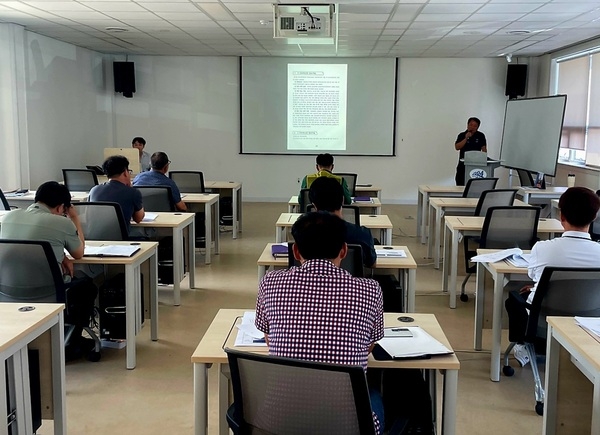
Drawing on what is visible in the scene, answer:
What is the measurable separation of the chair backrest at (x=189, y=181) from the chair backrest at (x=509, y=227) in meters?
3.88

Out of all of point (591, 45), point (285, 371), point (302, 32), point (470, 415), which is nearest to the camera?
point (285, 371)

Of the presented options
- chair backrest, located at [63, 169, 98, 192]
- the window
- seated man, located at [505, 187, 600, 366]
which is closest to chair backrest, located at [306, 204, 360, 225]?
seated man, located at [505, 187, 600, 366]

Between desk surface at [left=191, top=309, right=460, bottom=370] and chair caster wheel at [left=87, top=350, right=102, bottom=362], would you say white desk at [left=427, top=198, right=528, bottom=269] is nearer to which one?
chair caster wheel at [left=87, top=350, right=102, bottom=362]

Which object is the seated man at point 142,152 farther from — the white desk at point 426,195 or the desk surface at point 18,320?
the desk surface at point 18,320

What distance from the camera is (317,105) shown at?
1186 centimetres

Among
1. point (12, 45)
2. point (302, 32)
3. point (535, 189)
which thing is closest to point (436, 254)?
point (535, 189)

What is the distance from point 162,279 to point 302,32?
308 centimetres

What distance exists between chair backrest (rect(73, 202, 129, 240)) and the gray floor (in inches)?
31.3

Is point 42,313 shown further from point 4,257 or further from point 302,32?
point 302,32

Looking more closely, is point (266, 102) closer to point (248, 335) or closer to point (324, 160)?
point (324, 160)

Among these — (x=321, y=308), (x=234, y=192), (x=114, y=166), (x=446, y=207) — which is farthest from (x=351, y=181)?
(x=321, y=308)

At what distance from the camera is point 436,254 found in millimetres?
6977

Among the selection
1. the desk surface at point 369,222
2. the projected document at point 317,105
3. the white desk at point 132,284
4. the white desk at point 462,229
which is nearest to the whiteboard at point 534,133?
the white desk at point 462,229

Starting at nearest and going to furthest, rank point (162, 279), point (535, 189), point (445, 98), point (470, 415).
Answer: point (470, 415), point (162, 279), point (535, 189), point (445, 98)
